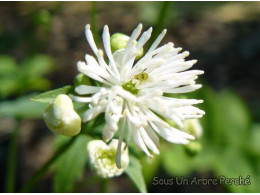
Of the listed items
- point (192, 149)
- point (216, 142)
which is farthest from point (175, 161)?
point (192, 149)

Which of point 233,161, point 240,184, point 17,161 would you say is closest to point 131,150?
point 240,184

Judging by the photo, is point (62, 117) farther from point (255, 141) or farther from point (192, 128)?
point (255, 141)

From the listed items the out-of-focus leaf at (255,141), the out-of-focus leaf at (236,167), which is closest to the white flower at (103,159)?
the out-of-focus leaf at (236,167)

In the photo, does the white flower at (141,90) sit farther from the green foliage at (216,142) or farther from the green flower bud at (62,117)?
the green foliage at (216,142)

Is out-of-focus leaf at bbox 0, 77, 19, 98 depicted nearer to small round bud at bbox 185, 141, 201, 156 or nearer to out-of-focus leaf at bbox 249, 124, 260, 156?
small round bud at bbox 185, 141, 201, 156

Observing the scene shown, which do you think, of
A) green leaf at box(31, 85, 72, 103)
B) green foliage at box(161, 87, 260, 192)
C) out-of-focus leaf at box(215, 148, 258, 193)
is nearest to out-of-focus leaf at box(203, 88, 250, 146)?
green foliage at box(161, 87, 260, 192)

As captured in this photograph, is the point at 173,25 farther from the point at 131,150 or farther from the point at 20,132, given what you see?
the point at 131,150

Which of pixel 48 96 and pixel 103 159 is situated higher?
pixel 48 96
